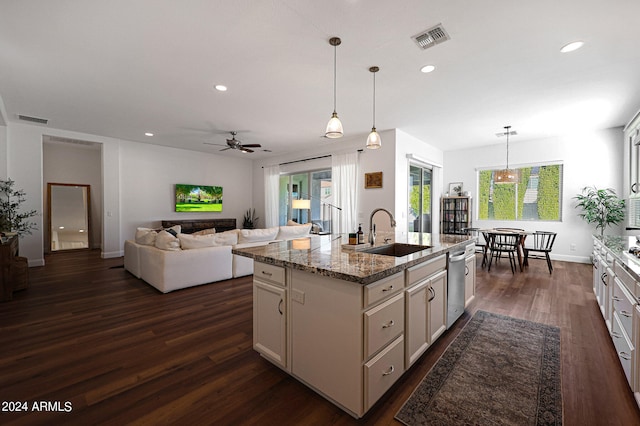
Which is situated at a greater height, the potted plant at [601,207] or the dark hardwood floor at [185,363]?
the potted plant at [601,207]

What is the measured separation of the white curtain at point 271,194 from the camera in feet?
26.9

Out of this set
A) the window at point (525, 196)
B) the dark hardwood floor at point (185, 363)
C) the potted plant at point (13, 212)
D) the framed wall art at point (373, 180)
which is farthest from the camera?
the window at point (525, 196)

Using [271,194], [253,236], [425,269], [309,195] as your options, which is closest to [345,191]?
[309,195]

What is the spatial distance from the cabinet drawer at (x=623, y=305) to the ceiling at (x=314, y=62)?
84.5 inches

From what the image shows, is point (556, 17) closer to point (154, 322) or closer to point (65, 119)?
point (154, 322)

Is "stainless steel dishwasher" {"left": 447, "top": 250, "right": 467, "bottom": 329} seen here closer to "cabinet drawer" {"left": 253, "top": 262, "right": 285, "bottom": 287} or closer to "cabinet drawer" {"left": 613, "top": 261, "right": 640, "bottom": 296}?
"cabinet drawer" {"left": 613, "top": 261, "right": 640, "bottom": 296}

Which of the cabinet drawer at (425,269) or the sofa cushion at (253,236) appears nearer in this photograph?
the cabinet drawer at (425,269)

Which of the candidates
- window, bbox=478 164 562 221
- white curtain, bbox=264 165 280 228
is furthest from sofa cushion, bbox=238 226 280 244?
window, bbox=478 164 562 221

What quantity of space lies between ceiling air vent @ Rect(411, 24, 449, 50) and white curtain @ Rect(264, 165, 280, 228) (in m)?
5.99

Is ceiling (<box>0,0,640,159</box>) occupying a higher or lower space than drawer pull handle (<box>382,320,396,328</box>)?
higher

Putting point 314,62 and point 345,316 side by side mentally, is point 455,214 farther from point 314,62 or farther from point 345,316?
point 345,316

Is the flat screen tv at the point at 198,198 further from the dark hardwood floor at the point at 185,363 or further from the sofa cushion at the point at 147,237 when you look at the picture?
the dark hardwood floor at the point at 185,363

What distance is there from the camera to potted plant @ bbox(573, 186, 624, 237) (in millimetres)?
5095

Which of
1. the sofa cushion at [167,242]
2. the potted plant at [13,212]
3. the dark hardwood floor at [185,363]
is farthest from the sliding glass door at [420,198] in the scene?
the potted plant at [13,212]
